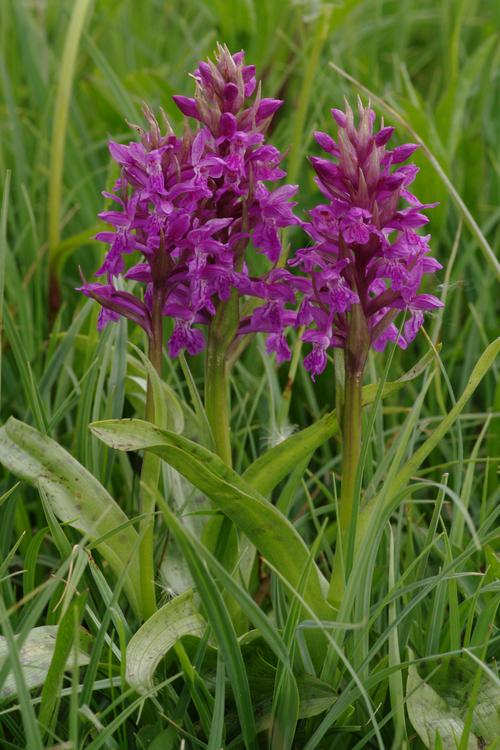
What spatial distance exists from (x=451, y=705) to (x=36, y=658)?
0.78 meters

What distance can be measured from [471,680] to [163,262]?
0.98m

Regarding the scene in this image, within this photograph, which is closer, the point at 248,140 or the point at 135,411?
the point at 248,140

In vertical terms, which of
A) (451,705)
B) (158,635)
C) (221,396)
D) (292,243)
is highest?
(292,243)

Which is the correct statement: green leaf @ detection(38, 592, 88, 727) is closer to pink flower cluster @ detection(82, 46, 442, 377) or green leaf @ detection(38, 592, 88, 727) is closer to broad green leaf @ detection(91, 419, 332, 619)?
broad green leaf @ detection(91, 419, 332, 619)

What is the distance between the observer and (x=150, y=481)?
6.37 ft

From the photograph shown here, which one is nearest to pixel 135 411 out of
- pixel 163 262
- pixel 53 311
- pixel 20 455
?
pixel 53 311

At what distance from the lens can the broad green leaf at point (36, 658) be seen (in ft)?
5.70

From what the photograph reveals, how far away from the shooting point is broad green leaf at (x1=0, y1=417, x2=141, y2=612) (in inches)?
77.3

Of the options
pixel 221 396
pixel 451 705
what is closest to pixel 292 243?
pixel 221 396

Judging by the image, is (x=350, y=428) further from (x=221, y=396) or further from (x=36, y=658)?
(x=36, y=658)

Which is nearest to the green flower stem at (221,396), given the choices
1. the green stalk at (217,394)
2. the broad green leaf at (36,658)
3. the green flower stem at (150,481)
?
the green stalk at (217,394)

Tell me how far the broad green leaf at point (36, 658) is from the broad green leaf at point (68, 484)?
0.20 metres

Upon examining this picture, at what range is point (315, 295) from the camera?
183 centimetres

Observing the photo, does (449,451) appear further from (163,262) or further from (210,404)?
(163,262)
